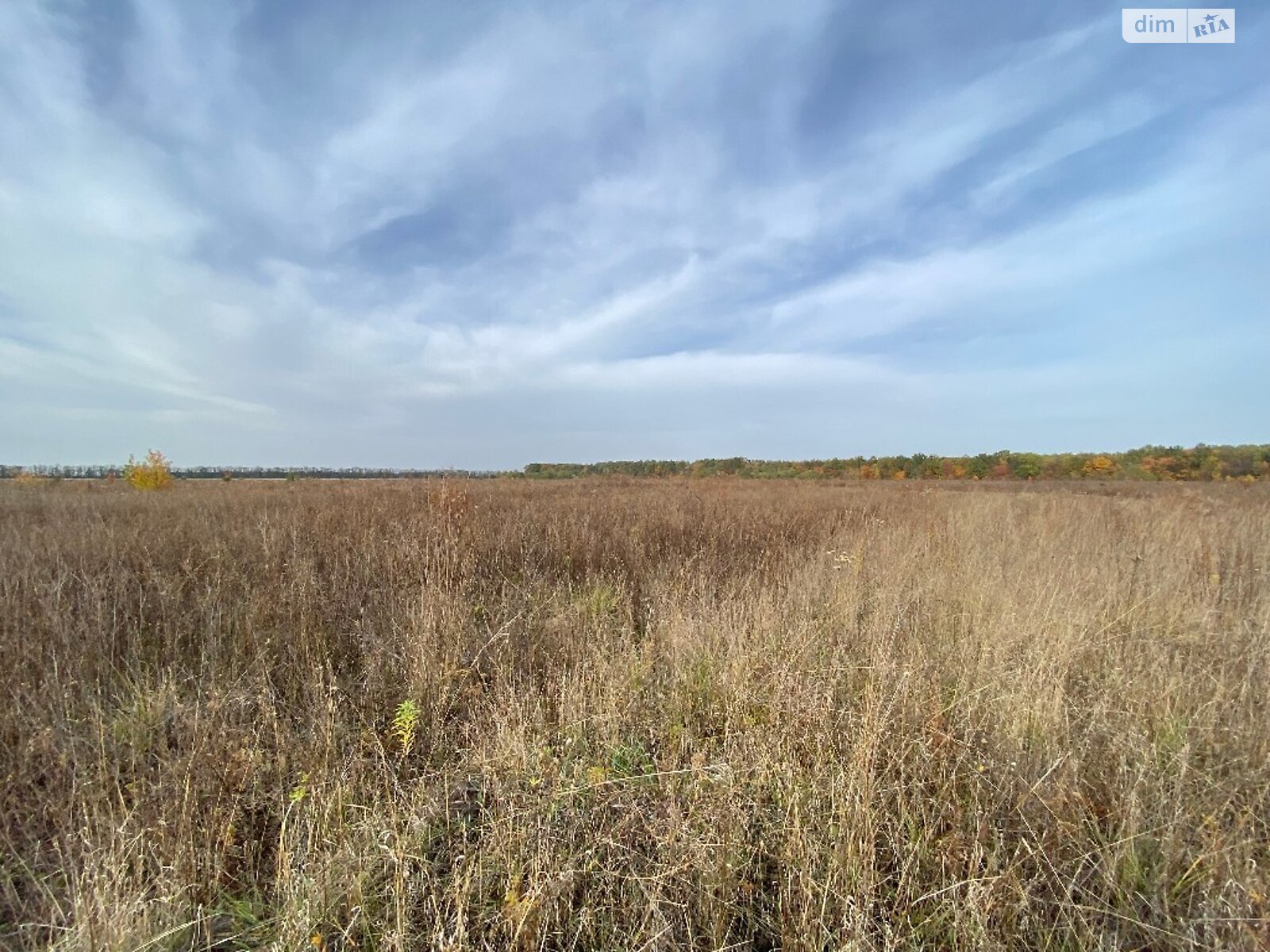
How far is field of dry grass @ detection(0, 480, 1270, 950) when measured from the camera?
4.69ft

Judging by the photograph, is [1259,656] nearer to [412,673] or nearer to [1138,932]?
[1138,932]

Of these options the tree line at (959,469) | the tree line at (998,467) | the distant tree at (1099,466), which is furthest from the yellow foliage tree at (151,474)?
the distant tree at (1099,466)

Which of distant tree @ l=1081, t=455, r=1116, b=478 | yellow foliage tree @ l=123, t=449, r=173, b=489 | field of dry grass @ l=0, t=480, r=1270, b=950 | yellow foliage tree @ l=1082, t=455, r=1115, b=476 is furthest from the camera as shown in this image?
yellow foliage tree @ l=1082, t=455, r=1115, b=476

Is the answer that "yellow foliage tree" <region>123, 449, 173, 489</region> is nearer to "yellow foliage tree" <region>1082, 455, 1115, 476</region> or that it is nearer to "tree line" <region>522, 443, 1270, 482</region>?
"tree line" <region>522, 443, 1270, 482</region>

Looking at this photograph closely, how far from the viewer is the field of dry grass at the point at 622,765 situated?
143 centimetres

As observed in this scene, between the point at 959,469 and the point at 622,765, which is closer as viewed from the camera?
the point at 622,765

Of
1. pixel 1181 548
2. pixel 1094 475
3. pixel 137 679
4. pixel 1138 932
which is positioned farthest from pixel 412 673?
pixel 1094 475

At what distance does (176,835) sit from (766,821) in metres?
2.12

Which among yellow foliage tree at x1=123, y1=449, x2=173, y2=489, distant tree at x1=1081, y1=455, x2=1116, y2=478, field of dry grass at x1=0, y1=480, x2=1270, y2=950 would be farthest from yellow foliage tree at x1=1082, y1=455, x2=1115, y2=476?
yellow foliage tree at x1=123, y1=449, x2=173, y2=489

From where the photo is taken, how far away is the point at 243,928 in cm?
146

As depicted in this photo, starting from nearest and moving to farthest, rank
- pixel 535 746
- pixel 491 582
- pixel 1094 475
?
pixel 535 746, pixel 491 582, pixel 1094 475

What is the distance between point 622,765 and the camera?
83.9 inches

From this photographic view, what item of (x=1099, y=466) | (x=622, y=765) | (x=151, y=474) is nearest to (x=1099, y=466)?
(x=1099, y=466)

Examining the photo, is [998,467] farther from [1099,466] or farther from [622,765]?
[622,765]
